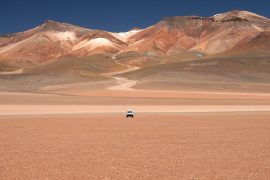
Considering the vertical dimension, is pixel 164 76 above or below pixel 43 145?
above

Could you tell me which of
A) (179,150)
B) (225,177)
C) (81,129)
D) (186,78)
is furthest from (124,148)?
(186,78)

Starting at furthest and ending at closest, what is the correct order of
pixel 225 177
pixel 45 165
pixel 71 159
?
pixel 71 159 → pixel 45 165 → pixel 225 177

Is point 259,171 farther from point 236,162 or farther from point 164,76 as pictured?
point 164,76

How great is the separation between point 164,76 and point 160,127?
101m

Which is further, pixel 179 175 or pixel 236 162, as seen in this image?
pixel 236 162

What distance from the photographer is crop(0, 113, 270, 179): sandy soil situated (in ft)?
39.9

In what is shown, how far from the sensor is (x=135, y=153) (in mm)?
15320

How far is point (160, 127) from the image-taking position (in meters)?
24.4

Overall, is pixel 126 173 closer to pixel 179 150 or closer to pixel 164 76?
pixel 179 150

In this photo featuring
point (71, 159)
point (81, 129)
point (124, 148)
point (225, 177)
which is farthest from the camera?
point (81, 129)

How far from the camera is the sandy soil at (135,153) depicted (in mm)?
12164

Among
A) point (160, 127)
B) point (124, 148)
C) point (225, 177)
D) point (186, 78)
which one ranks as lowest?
point (225, 177)

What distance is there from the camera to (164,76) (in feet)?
412

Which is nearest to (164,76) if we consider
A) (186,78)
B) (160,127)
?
(186,78)
